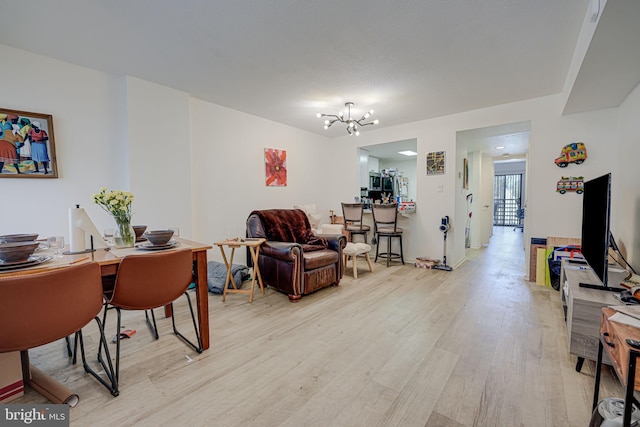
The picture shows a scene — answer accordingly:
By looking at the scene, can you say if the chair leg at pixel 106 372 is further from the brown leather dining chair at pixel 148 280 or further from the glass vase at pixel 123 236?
the glass vase at pixel 123 236

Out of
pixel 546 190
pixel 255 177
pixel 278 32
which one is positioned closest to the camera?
pixel 278 32

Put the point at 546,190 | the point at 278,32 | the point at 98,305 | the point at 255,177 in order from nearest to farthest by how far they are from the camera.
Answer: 1. the point at 98,305
2. the point at 278,32
3. the point at 546,190
4. the point at 255,177

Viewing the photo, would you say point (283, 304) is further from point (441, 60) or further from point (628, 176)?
point (628, 176)

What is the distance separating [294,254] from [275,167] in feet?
7.35

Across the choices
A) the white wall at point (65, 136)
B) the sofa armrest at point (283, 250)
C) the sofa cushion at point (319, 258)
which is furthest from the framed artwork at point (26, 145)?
the sofa cushion at point (319, 258)

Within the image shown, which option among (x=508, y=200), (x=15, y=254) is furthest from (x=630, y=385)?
(x=508, y=200)

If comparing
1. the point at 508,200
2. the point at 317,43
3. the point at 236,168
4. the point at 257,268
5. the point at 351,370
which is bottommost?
the point at 351,370

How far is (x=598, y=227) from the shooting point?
1.82m

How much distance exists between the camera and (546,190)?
3467 mm

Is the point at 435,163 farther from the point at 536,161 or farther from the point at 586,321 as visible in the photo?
the point at 586,321

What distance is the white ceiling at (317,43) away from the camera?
187cm

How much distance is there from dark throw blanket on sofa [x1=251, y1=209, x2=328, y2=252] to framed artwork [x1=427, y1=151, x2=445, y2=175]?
2.32 m

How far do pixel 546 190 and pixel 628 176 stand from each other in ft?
2.88

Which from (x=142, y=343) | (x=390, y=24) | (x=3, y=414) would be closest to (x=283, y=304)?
(x=142, y=343)
